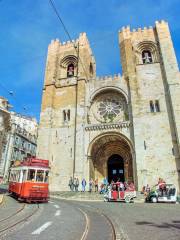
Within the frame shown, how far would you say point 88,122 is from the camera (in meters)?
22.9

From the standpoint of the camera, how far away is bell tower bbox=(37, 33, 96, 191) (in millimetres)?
21328

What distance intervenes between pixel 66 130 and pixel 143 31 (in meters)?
15.9

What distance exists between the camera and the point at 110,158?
24203 mm

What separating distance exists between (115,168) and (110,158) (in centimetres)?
126

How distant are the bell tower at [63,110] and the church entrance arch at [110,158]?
209 centimetres

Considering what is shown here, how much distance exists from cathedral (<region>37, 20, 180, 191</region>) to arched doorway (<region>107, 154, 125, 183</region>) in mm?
110

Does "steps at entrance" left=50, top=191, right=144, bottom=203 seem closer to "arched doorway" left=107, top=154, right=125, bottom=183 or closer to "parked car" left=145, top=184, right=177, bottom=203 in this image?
"parked car" left=145, top=184, right=177, bottom=203

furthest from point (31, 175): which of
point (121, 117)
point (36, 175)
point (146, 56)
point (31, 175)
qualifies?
point (146, 56)

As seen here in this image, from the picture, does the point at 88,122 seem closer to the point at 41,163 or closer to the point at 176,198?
the point at 41,163

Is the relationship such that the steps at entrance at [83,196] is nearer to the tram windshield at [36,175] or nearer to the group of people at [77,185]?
the group of people at [77,185]

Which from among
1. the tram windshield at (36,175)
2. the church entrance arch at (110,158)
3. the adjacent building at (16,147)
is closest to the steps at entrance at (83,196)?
the church entrance arch at (110,158)

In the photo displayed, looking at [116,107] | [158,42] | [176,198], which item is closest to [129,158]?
[116,107]

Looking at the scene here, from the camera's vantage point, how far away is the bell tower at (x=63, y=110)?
21.3 metres

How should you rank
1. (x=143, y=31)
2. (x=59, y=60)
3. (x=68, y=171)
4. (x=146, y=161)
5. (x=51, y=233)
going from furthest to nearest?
(x=59, y=60) < (x=143, y=31) < (x=68, y=171) < (x=146, y=161) < (x=51, y=233)
